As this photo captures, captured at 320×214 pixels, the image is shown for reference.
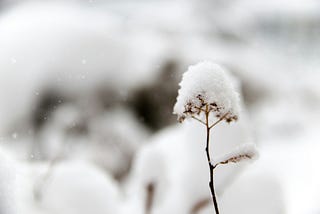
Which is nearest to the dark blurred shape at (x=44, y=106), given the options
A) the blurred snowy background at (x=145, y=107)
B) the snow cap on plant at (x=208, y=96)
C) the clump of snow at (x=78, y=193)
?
the blurred snowy background at (x=145, y=107)

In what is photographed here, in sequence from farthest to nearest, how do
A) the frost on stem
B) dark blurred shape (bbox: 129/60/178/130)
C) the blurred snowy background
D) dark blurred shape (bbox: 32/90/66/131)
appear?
dark blurred shape (bbox: 129/60/178/130) → dark blurred shape (bbox: 32/90/66/131) → the blurred snowy background → the frost on stem

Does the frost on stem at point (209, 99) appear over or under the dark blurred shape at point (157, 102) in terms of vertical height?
under

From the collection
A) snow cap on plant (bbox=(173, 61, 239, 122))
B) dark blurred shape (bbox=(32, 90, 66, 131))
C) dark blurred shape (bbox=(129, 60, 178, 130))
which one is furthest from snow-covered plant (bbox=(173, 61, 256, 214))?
dark blurred shape (bbox=(129, 60, 178, 130))

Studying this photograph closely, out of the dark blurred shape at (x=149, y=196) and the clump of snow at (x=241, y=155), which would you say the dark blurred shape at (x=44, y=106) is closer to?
the dark blurred shape at (x=149, y=196)

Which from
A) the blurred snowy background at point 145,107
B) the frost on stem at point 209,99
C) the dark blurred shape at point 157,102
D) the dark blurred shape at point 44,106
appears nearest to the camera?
the frost on stem at point 209,99

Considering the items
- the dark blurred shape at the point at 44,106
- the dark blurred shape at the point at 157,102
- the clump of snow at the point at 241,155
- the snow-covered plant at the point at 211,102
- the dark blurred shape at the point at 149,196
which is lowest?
the clump of snow at the point at 241,155

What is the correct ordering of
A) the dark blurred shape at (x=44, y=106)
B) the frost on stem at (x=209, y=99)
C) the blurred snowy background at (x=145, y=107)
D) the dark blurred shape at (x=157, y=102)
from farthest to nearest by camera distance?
the dark blurred shape at (x=157, y=102) < the dark blurred shape at (x=44, y=106) < the blurred snowy background at (x=145, y=107) < the frost on stem at (x=209, y=99)

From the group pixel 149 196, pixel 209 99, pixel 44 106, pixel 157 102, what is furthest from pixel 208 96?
pixel 157 102

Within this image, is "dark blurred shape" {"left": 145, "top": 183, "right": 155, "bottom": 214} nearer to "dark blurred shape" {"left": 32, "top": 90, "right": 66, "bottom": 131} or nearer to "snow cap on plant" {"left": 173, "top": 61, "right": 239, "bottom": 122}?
"snow cap on plant" {"left": 173, "top": 61, "right": 239, "bottom": 122}
